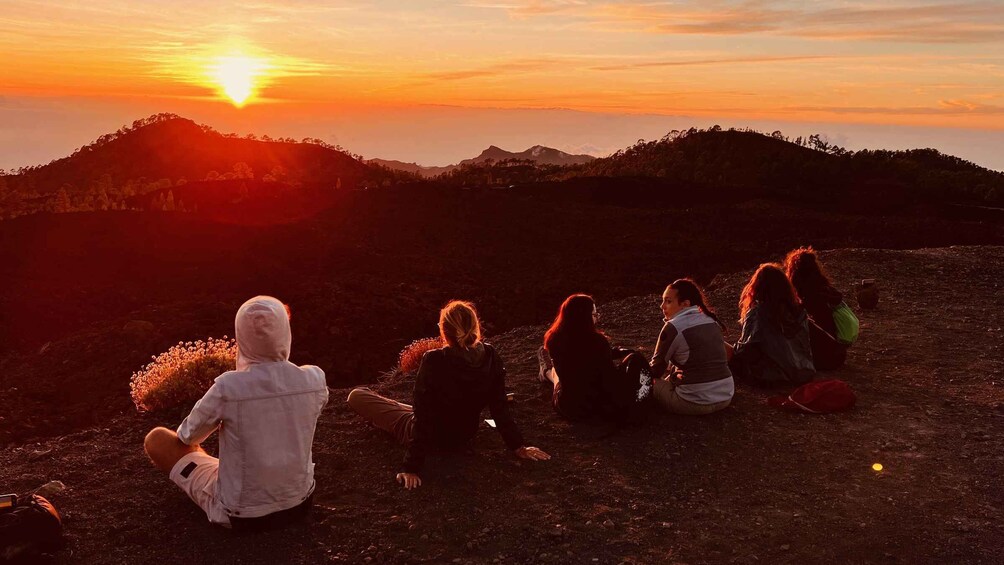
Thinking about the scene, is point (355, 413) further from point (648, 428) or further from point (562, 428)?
point (648, 428)

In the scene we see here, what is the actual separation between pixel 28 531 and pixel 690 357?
512 centimetres

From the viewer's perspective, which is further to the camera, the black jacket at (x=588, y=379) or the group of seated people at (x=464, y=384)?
the black jacket at (x=588, y=379)

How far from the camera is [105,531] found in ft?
17.0

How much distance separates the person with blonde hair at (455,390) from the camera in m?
5.61

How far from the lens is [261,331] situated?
4.37m

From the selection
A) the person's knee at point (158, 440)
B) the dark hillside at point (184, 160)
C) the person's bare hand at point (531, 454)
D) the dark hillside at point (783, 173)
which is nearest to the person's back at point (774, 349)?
the person's bare hand at point (531, 454)

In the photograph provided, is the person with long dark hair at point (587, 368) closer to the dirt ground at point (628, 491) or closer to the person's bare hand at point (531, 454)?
the dirt ground at point (628, 491)

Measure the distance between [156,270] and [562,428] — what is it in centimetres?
1069

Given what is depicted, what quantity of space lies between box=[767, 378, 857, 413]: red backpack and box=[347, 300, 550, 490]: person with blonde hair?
284 centimetres

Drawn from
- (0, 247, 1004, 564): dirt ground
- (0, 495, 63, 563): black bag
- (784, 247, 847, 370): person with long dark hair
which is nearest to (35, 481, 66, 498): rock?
(0, 247, 1004, 564): dirt ground

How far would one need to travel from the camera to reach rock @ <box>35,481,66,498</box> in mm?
5719

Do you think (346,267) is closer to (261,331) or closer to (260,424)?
(260,424)

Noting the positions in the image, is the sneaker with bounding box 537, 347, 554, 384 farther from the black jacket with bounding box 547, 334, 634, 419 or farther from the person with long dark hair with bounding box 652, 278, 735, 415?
the person with long dark hair with bounding box 652, 278, 735, 415

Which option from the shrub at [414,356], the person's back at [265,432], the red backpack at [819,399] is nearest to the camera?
the person's back at [265,432]
